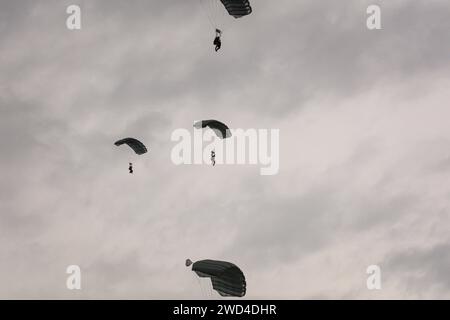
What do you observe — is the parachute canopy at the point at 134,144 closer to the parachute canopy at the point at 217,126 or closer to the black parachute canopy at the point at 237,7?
the parachute canopy at the point at 217,126

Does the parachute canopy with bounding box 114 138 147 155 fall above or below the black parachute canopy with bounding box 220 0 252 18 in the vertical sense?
below

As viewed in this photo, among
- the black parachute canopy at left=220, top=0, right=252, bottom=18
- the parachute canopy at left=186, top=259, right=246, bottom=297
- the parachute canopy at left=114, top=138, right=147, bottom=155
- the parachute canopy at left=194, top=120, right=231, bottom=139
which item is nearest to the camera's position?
the parachute canopy at left=186, top=259, right=246, bottom=297

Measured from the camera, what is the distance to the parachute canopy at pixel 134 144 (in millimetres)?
73938

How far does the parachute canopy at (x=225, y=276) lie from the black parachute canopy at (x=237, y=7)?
21.6 m

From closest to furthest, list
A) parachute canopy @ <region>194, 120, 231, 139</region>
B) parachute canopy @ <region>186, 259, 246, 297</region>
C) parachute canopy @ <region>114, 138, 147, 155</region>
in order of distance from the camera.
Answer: parachute canopy @ <region>186, 259, 246, 297</region> → parachute canopy @ <region>194, 120, 231, 139</region> → parachute canopy @ <region>114, 138, 147, 155</region>

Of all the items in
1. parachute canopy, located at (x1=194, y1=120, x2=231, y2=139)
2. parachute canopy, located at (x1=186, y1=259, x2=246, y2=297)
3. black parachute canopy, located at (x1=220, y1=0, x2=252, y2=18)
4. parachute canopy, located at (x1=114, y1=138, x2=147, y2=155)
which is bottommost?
parachute canopy, located at (x1=186, y1=259, x2=246, y2=297)

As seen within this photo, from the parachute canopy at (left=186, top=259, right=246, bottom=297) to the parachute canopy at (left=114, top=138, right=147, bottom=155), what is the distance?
830 inches

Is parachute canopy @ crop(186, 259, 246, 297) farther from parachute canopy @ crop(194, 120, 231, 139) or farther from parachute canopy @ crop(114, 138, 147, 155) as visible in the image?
parachute canopy @ crop(114, 138, 147, 155)

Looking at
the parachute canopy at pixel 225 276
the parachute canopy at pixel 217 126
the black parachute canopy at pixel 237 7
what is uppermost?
the black parachute canopy at pixel 237 7

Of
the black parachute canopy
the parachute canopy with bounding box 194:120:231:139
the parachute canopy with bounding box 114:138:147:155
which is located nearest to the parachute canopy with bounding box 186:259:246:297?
→ the parachute canopy with bounding box 194:120:231:139

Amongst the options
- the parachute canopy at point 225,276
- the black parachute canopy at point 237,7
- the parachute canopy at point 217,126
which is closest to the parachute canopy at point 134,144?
the parachute canopy at point 217,126

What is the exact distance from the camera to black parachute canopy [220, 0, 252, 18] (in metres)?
57.3
